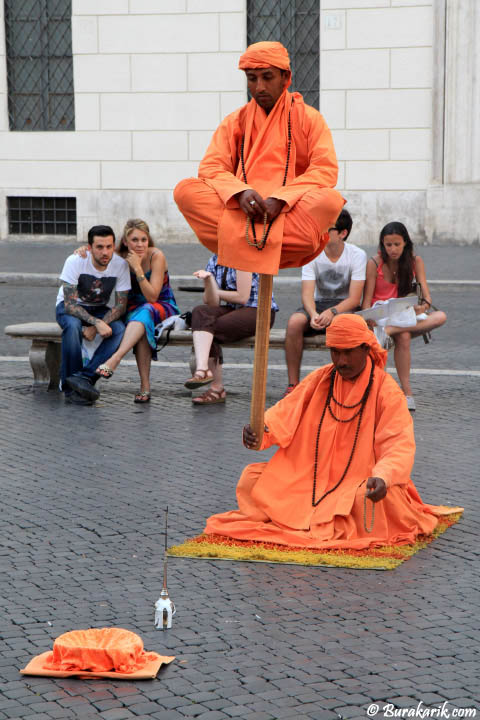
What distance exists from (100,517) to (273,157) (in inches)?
86.1

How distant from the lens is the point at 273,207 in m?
4.77

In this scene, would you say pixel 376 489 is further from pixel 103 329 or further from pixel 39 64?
pixel 39 64

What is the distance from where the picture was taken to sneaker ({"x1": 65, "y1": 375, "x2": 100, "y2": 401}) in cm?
905

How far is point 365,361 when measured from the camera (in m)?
5.82

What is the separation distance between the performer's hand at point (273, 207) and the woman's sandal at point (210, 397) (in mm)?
4391

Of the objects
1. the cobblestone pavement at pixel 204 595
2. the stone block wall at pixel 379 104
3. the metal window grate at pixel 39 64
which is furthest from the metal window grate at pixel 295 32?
the cobblestone pavement at pixel 204 595

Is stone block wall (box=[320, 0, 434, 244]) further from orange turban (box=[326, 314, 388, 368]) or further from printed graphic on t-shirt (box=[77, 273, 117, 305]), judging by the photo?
orange turban (box=[326, 314, 388, 368])

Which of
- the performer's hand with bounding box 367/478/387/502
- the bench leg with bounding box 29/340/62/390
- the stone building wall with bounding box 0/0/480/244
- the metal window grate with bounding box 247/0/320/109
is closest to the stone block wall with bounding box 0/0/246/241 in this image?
the stone building wall with bounding box 0/0/480/244

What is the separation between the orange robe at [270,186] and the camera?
483 centimetres

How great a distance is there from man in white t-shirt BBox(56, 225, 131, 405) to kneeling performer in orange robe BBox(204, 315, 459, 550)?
3521mm

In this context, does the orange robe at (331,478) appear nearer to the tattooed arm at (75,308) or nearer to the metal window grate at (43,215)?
the tattooed arm at (75,308)

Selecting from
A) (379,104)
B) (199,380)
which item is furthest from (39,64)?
(199,380)

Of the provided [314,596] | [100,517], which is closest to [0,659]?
[314,596]

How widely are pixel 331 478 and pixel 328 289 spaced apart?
3.63m
